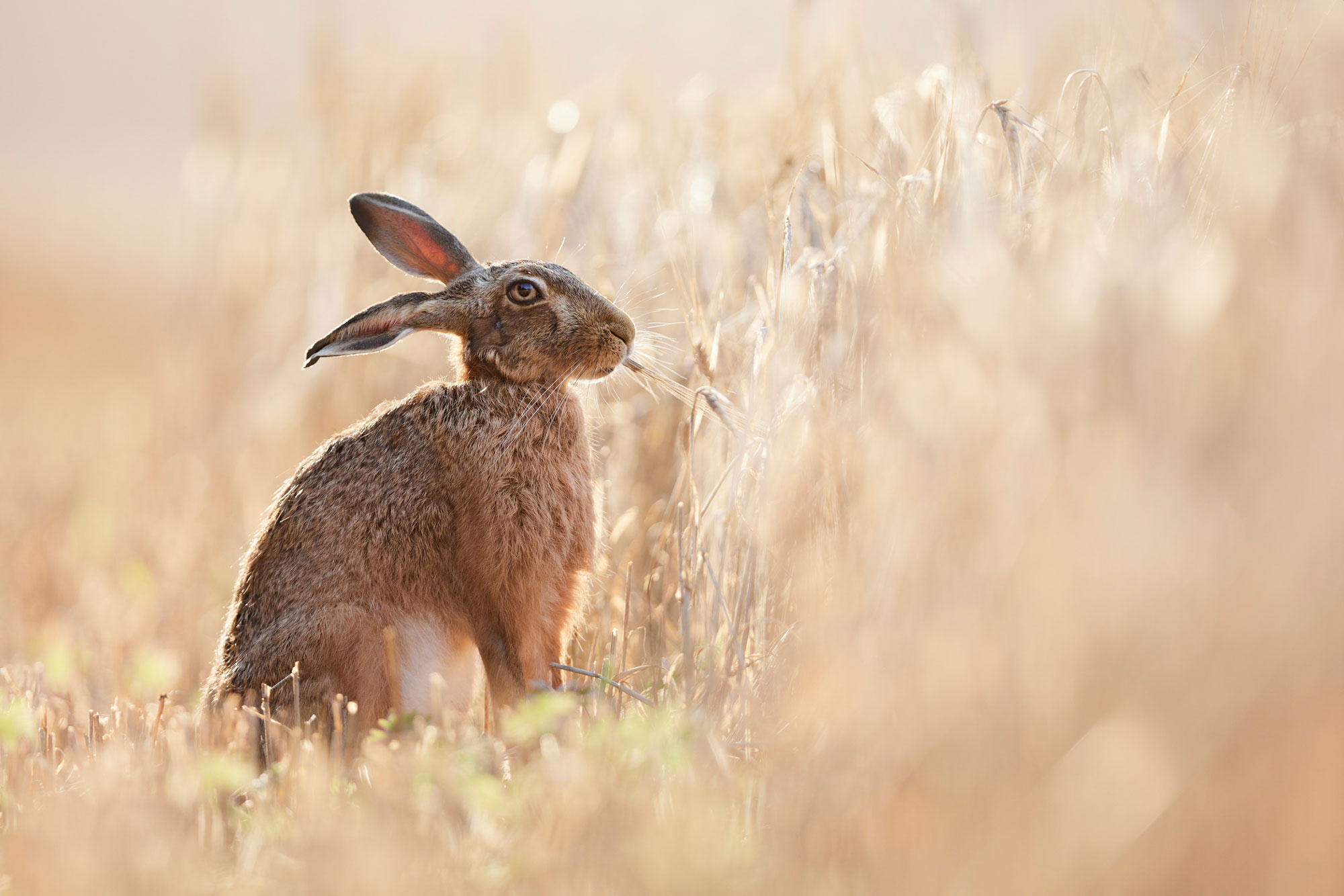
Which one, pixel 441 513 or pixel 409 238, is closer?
pixel 441 513

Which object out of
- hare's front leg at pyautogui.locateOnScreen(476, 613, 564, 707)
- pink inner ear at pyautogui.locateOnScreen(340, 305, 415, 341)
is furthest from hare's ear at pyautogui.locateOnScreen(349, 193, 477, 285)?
hare's front leg at pyautogui.locateOnScreen(476, 613, 564, 707)

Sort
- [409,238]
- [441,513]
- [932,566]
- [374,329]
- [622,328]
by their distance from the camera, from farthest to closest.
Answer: [409,238] < [622,328] < [441,513] < [374,329] < [932,566]

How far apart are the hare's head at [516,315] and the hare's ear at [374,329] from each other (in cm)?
6

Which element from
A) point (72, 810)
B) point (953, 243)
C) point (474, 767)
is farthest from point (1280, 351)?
point (72, 810)

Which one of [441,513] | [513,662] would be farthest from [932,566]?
[441,513]

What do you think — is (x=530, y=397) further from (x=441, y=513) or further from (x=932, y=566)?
(x=932, y=566)

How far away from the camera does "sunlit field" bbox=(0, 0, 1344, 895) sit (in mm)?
1679

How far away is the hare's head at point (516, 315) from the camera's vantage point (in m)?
3.63

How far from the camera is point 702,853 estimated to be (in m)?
1.83

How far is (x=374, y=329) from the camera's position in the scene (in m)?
3.41

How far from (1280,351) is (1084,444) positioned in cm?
35

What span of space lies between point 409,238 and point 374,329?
500mm

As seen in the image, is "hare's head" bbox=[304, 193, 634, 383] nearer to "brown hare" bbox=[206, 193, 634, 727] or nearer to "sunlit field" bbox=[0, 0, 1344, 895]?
"brown hare" bbox=[206, 193, 634, 727]

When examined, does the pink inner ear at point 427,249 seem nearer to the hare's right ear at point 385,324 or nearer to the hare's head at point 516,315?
the hare's head at point 516,315
